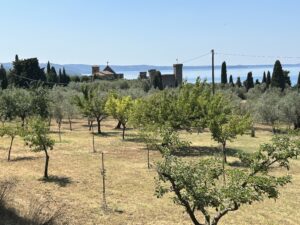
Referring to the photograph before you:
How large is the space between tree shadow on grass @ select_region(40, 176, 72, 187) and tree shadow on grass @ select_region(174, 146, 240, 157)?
516 inches

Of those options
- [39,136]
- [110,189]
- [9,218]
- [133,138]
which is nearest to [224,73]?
[133,138]

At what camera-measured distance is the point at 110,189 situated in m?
24.3

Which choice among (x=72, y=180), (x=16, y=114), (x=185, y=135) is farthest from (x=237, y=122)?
(x=16, y=114)

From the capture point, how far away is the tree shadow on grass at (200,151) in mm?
37125

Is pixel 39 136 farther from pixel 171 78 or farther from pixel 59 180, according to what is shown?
pixel 171 78

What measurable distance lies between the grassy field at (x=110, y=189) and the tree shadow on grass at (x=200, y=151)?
0.56ft

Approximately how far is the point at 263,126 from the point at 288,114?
27.2 ft

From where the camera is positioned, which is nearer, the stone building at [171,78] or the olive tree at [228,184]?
the olive tree at [228,184]

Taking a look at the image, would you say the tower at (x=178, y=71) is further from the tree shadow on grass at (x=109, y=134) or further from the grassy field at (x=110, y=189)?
the grassy field at (x=110, y=189)

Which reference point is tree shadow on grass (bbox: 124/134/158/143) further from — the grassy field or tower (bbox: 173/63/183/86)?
tower (bbox: 173/63/183/86)

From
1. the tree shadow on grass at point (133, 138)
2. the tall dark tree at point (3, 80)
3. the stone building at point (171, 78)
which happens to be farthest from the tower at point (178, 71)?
the tree shadow on grass at point (133, 138)

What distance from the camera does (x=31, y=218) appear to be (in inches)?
434

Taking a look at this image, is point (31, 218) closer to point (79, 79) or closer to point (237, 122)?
point (237, 122)

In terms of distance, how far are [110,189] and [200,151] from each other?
16.1m
